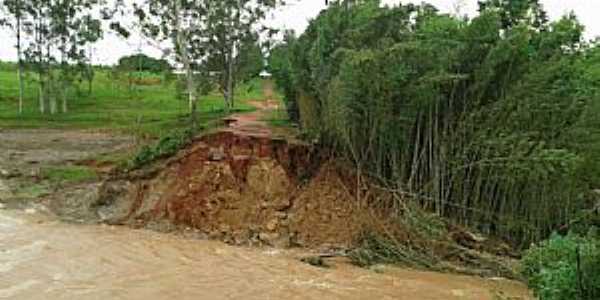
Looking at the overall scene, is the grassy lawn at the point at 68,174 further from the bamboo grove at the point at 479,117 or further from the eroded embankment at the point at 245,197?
the bamboo grove at the point at 479,117

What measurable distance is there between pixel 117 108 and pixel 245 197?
99.1 feet

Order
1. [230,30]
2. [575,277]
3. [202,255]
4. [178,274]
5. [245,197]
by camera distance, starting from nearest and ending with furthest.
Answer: [575,277], [178,274], [202,255], [245,197], [230,30]

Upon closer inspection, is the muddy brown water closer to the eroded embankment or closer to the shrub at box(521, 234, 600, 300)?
the eroded embankment

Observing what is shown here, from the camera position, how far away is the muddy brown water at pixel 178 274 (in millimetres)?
13000

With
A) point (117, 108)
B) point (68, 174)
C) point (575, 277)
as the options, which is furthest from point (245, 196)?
point (117, 108)

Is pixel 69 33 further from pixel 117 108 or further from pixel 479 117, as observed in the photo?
pixel 479 117

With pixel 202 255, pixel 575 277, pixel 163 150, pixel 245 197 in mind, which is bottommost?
pixel 202 255

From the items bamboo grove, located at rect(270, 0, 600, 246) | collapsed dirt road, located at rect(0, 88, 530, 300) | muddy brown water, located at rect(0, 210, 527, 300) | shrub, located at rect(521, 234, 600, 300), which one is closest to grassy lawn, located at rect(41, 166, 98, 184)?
collapsed dirt road, located at rect(0, 88, 530, 300)

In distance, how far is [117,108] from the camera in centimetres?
4731

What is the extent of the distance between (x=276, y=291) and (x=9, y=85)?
4492cm

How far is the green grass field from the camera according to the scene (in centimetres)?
3769

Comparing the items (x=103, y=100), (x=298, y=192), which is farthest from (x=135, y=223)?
(x=103, y=100)

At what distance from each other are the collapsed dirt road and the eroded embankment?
0.09ft

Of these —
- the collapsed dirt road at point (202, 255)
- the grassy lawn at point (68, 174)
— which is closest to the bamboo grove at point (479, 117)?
the collapsed dirt road at point (202, 255)
